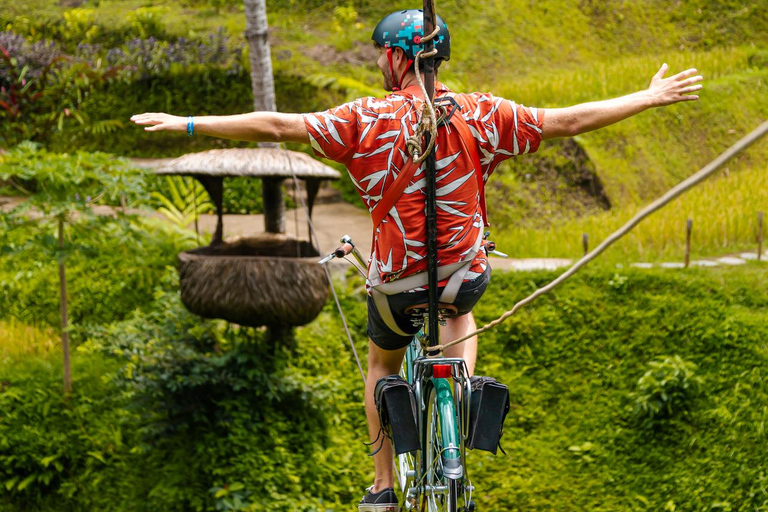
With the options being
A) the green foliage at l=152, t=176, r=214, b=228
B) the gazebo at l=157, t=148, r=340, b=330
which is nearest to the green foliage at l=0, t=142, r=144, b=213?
the gazebo at l=157, t=148, r=340, b=330

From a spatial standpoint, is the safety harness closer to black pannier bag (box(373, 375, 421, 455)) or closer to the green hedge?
black pannier bag (box(373, 375, 421, 455))

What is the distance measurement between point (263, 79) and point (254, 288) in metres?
1.92

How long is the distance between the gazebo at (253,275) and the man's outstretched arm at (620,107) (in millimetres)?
2945

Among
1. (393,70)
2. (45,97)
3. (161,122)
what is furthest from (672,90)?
(45,97)

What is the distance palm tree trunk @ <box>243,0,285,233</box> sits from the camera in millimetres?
6477

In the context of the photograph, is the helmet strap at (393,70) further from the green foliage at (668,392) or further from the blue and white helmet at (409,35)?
the green foliage at (668,392)

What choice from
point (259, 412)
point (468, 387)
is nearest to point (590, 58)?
point (259, 412)

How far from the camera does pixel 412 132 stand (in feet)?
9.07

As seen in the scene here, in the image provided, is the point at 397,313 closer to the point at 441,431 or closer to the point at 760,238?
the point at 441,431

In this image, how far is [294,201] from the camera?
339 inches

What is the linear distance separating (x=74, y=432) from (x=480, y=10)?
24.6 feet

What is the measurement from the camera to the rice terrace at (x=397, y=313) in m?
2.83

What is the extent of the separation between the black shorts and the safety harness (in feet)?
0.08

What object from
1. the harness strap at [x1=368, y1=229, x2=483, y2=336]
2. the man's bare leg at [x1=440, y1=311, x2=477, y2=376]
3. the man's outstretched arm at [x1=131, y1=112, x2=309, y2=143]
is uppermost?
the man's outstretched arm at [x1=131, y1=112, x2=309, y2=143]
